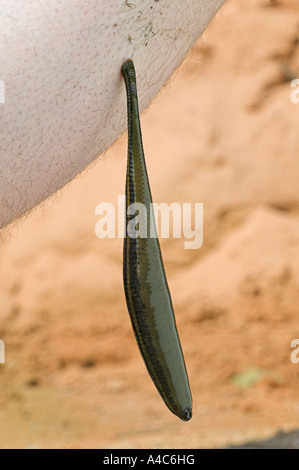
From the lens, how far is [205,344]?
122 centimetres

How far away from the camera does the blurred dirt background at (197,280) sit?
3.66ft

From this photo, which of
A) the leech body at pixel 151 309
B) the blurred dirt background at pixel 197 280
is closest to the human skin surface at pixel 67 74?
the leech body at pixel 151 309

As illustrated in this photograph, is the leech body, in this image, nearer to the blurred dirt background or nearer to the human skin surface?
the human skin surface

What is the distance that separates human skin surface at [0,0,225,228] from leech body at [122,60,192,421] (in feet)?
0.18

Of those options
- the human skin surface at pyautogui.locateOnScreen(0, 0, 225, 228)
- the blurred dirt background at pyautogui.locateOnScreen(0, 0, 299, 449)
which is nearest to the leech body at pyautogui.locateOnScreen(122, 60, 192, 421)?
the human skin surface at pyautogui.locateOnScreen(0, 0, 225, 228)

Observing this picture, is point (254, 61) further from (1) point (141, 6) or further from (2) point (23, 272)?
(1) point (141, 6)

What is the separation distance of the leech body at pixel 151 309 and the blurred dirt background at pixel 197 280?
71 centimetres

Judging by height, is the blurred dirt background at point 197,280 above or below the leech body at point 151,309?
above

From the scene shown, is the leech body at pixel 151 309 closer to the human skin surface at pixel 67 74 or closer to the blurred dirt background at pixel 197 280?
the human skin surface at pixel 67 74

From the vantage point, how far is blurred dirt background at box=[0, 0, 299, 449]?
1116mm

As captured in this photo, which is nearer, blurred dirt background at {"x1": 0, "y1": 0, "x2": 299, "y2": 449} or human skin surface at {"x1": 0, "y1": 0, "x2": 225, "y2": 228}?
human skin surface at {"x1": 0, "y1": 0, "x2": 225, "y2": 228}

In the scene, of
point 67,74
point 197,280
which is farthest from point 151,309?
point 197,280

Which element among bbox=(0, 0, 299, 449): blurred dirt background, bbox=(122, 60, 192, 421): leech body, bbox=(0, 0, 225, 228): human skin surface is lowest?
bbox=(122, 60, 192, 421): leech body

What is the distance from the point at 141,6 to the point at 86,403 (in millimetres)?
878
